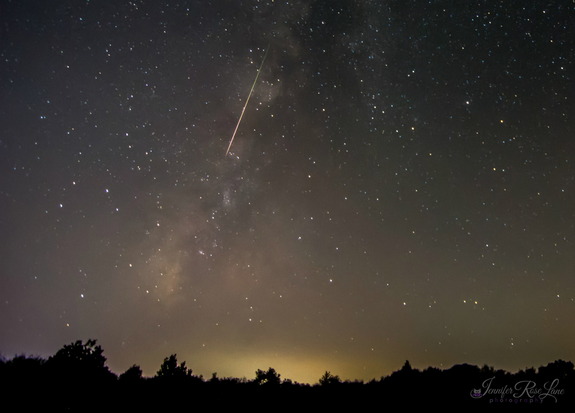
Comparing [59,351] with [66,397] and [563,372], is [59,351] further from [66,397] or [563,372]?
[563,372]

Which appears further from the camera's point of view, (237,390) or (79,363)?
(237,390)

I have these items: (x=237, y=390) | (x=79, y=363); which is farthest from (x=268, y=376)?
(x=79, y=363)

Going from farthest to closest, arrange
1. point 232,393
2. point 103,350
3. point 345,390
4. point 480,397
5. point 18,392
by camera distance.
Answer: point 345,390 → point 232,393 → point 103,350 → point 480,397 → point 18,392

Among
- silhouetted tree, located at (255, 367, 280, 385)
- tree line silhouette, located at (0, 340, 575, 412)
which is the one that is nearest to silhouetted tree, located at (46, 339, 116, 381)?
tree line silhouette, located at (0, 340, 575, 412)

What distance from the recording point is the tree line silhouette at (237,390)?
16.6m

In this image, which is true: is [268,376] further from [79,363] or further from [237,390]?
[79,363]

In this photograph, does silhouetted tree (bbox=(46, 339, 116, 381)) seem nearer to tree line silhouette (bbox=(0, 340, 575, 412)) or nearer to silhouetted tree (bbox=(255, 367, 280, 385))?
tree line silhouette (bbox=(0, 340, 575, 412))

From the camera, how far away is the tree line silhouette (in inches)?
655

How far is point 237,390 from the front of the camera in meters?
24.3

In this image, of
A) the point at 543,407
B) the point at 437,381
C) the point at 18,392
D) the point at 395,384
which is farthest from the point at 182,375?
the point at 543,407

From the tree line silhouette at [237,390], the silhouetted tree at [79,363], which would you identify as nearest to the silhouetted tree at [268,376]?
the tree line silhouette at [237,390]

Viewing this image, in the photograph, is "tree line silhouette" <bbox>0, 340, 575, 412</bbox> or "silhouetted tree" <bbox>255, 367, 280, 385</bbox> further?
"silhouetted tree" <bbox>255, 367, 280, 385</bbox>

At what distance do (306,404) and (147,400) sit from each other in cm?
948

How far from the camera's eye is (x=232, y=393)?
76.5ft
